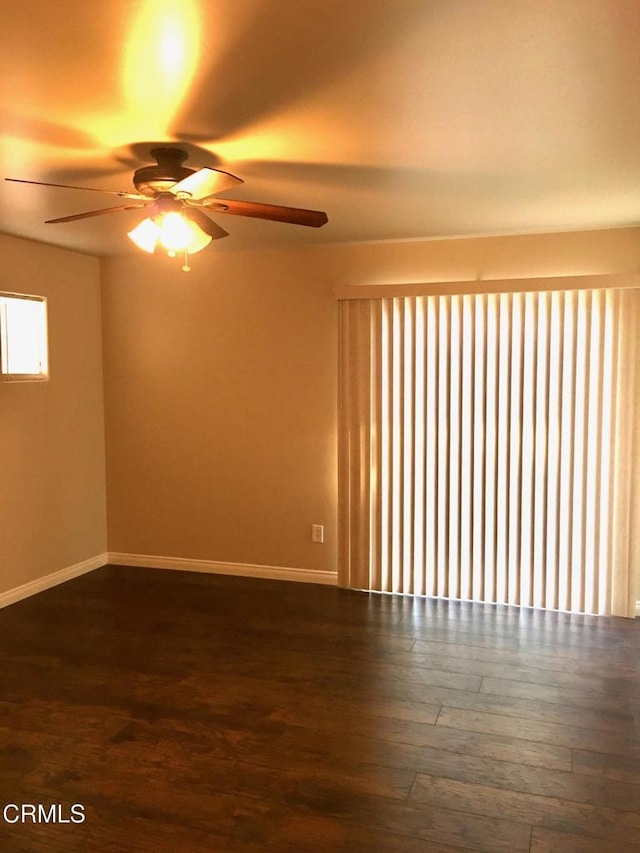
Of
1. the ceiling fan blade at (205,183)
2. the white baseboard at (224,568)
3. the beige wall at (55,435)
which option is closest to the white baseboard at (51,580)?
the beige wall at (55,435)

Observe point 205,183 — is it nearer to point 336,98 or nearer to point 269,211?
point 269,211

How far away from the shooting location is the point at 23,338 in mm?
4551

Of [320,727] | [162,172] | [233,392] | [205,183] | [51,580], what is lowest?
[320,727]

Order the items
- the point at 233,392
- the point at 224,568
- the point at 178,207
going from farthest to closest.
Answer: the point at 224,568 → the point at 233,392 → the point at 178,207

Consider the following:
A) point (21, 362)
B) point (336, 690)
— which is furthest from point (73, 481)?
point (336, 690)

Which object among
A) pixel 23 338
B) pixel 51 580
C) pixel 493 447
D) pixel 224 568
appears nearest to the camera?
pixel 493 447

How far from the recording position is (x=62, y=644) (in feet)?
12.5

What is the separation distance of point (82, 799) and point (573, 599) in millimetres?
3045

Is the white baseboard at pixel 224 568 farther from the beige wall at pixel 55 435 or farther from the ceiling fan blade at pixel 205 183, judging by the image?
the ceiling fan blade at pixel 205 183

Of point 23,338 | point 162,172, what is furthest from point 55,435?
point 162,172

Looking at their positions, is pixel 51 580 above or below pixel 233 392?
below

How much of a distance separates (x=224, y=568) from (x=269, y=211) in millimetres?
Answer: 3099

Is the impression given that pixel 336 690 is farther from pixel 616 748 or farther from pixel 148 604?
pixel 148 604

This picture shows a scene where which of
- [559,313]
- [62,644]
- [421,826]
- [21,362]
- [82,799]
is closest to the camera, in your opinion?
[421,826]
